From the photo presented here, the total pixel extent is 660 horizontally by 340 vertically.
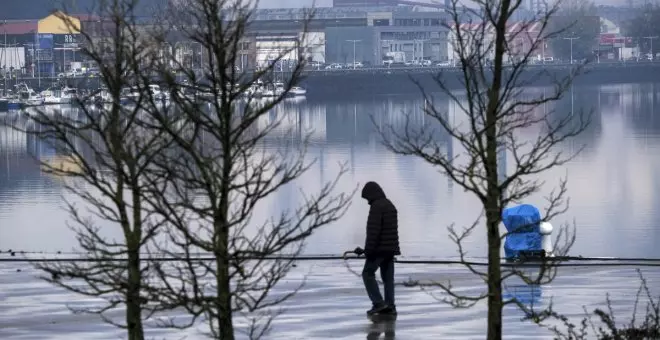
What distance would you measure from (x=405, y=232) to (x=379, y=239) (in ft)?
49.6

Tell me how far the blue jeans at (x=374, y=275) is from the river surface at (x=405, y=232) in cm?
30

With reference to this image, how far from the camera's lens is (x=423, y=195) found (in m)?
40.0

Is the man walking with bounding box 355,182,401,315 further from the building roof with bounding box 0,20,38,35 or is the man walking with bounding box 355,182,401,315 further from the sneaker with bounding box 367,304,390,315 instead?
the building roof with bounding box 0,20,38,35

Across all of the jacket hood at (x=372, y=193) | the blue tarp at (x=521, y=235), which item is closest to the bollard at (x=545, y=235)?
the blue tarp at (x=521, y=235)

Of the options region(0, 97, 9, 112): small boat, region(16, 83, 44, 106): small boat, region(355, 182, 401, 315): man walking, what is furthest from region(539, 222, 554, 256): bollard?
region(0, 97, 9, 112): small boat

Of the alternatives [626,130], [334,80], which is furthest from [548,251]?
[334,80]

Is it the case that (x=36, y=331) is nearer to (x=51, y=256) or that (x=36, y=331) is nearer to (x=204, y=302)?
(x=204, y=302)

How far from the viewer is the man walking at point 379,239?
620 inches

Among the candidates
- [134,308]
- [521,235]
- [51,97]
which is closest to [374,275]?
[134,308]

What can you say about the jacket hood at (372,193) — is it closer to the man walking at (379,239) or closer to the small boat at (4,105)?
the man walking at (379,239)

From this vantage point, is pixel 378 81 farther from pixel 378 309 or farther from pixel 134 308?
pixel 134 308

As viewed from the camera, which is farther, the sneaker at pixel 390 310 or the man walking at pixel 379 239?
the sneaker at pixel 390 310

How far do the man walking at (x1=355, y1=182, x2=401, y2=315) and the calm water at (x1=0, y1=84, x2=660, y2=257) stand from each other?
1222 mm

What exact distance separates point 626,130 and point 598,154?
50.1ft
